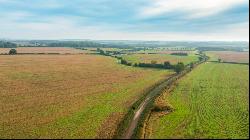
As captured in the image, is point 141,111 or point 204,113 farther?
point 141,111

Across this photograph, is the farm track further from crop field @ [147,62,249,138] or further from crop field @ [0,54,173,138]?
crop field @ [0,54,173,138]

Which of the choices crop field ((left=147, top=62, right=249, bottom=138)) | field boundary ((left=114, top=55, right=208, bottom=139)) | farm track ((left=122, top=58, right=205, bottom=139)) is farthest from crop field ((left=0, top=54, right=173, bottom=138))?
crop field ((left=147, top=62, right=249, bottom=138))

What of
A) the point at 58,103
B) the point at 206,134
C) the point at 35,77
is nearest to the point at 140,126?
the point at 206,134

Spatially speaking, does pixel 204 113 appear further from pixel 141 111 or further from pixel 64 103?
pixel 64 103

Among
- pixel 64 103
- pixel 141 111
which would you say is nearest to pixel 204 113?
pixel 141 111

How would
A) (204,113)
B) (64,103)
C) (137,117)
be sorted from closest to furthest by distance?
1. (137,117)
2. (204,113)
3. (64,103)

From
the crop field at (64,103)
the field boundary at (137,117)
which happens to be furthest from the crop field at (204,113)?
the crop field at (64,103)

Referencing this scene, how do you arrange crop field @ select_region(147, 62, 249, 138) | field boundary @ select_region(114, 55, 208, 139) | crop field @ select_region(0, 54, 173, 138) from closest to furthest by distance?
field boundary @ select_region(114, 55, 208, 139), crop field @ select_region(147, 62, 249, 138), crop field @ select_region(0, 54, 173, 138)
